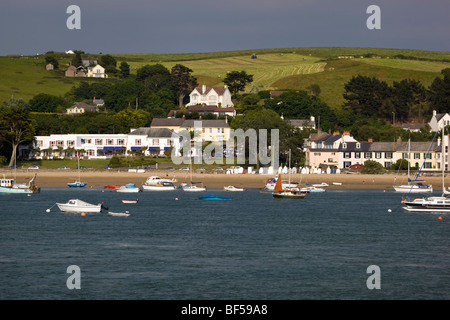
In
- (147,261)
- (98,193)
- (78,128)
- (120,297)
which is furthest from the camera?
(78,128)

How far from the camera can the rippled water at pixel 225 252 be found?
129 ft

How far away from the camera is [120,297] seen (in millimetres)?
37500

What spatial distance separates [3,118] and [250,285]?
85880 mm

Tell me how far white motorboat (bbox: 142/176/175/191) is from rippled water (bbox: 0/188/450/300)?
1702 centimetres

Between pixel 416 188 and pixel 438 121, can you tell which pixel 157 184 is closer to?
pixel 416 188

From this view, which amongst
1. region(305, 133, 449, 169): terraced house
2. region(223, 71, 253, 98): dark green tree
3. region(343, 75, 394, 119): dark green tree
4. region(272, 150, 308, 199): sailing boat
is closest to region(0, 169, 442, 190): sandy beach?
region(305, 133, 449, 169): terraced house

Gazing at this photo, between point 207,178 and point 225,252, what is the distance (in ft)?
190

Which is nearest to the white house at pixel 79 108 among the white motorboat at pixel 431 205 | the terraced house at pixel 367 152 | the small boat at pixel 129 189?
the terraced house at pixel 367 152

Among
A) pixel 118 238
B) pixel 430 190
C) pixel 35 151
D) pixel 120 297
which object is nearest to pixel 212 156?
pixel 35 151

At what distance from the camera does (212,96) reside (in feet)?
575

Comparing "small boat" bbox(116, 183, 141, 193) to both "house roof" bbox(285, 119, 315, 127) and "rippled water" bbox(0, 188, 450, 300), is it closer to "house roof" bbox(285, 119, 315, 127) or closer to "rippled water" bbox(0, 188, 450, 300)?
"rippled water" bbox(0, 188, 450, 300)

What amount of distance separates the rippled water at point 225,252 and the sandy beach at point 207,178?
22695 millimetres
